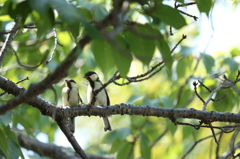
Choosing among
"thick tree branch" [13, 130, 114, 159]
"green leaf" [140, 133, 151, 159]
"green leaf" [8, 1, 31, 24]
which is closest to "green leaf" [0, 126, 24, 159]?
"green leaf" [8, 1, 31, 24]

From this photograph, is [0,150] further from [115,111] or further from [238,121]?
[238,121]

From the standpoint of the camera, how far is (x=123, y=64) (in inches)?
66.8

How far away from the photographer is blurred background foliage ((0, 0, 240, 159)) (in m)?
1.59

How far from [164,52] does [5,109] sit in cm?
70

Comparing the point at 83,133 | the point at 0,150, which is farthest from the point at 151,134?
the point at 83,133

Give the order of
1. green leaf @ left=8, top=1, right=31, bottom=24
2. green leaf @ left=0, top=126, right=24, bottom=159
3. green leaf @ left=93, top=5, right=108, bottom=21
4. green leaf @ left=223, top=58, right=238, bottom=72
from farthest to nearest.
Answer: green leaf @ left=223, top=58, right=238, bottom=72 → green leaf @ left=0, top=126, right=24, bottom=159 → green leaf @ left=93, top=5, right=108, bottom=21 → green leaf @ left=8, top=1, right=31, bottom=24

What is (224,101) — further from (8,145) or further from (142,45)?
(142,45)

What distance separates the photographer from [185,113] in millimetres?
2770

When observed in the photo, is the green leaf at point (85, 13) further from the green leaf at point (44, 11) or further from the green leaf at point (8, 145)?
the green leaf at point (8, 145)

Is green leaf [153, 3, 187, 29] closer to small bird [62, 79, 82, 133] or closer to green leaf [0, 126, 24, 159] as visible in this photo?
green leaf [0, 126, 24, 159]

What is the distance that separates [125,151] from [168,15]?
2.92 meters

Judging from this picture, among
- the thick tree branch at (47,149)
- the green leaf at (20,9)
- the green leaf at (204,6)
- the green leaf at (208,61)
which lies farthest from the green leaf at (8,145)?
the green leaf at (208,61)

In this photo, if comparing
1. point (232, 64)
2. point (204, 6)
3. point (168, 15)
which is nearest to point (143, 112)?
point (204, 6)

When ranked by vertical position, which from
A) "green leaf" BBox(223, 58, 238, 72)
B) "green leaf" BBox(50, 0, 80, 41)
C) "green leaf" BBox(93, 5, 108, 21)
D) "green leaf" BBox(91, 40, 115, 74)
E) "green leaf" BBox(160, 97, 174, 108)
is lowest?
"green leaf" BBox(160, 97, 174, 108)
